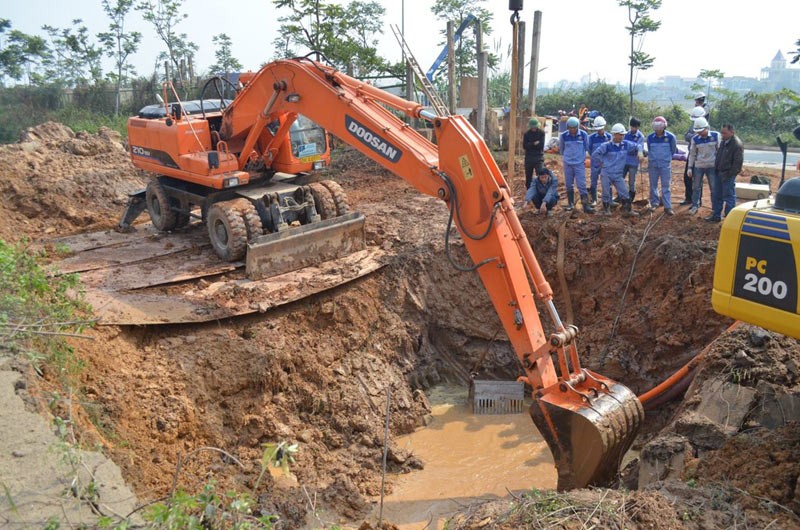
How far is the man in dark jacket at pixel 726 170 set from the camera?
826 cm

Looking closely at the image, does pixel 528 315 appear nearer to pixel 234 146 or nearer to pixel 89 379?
pixel 89 379

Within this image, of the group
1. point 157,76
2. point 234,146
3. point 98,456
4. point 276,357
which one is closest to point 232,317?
point 276,357

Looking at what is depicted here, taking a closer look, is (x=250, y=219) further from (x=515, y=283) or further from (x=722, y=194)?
(x=722, y=194)

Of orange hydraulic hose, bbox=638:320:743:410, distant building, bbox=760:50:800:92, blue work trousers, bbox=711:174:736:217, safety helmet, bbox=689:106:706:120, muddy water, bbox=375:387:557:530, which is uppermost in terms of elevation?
distant building, bbox=760:50:800:92

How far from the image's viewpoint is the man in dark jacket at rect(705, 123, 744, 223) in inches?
325

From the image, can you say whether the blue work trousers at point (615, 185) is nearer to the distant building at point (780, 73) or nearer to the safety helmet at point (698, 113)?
the safety helmet at point (698, 113)

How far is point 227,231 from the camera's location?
852 centimetres

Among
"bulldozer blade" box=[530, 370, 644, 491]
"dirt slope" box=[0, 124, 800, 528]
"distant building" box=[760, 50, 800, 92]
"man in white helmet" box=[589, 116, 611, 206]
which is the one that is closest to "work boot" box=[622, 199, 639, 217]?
"dirt slope" box=[0, 124, 800, 528]

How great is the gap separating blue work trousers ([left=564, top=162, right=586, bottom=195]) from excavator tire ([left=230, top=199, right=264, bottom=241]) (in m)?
4.50

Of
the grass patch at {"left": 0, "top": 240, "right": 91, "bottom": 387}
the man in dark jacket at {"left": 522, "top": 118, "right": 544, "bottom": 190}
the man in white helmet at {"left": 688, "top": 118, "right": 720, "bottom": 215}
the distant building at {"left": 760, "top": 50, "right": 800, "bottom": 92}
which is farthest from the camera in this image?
the distant building at {"left": 760, "top": 50, "right": 800, "bottom": 92}

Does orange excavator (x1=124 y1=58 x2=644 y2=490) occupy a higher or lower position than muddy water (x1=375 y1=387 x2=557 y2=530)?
higher

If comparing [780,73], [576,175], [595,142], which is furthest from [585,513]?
[780,73]

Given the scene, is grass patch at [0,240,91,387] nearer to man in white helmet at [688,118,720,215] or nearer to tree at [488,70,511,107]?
man in white helmet at [688,118,720,215]

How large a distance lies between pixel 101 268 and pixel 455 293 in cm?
475
